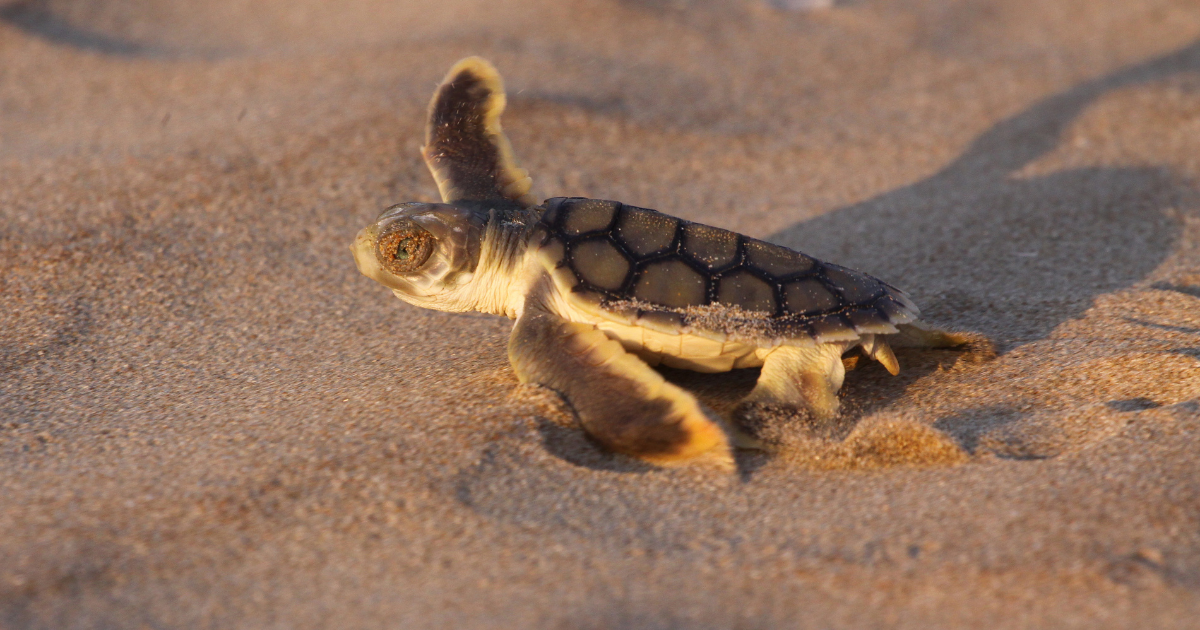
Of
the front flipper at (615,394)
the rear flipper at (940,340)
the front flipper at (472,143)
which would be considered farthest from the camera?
the front flipper at (472,143)

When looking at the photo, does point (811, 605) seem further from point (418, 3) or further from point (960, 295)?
point (418, 3)

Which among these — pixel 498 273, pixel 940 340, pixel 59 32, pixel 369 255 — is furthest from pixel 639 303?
pixel 59 32

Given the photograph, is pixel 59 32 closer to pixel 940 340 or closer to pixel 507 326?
pixel 507 326

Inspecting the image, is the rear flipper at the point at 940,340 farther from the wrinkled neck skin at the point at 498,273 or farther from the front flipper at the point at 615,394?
the wrinkled neck skin at the point at 498,273

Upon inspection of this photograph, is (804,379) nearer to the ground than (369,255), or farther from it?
nearer to the ground

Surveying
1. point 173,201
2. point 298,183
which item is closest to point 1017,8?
point 298,183

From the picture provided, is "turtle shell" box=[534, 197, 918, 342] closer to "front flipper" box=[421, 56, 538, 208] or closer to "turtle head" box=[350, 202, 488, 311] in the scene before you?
"turtle head" box=[350, 202, 488, 311]

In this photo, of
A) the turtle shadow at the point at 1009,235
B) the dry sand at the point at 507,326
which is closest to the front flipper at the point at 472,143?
the dry sand at the point at 507,326
